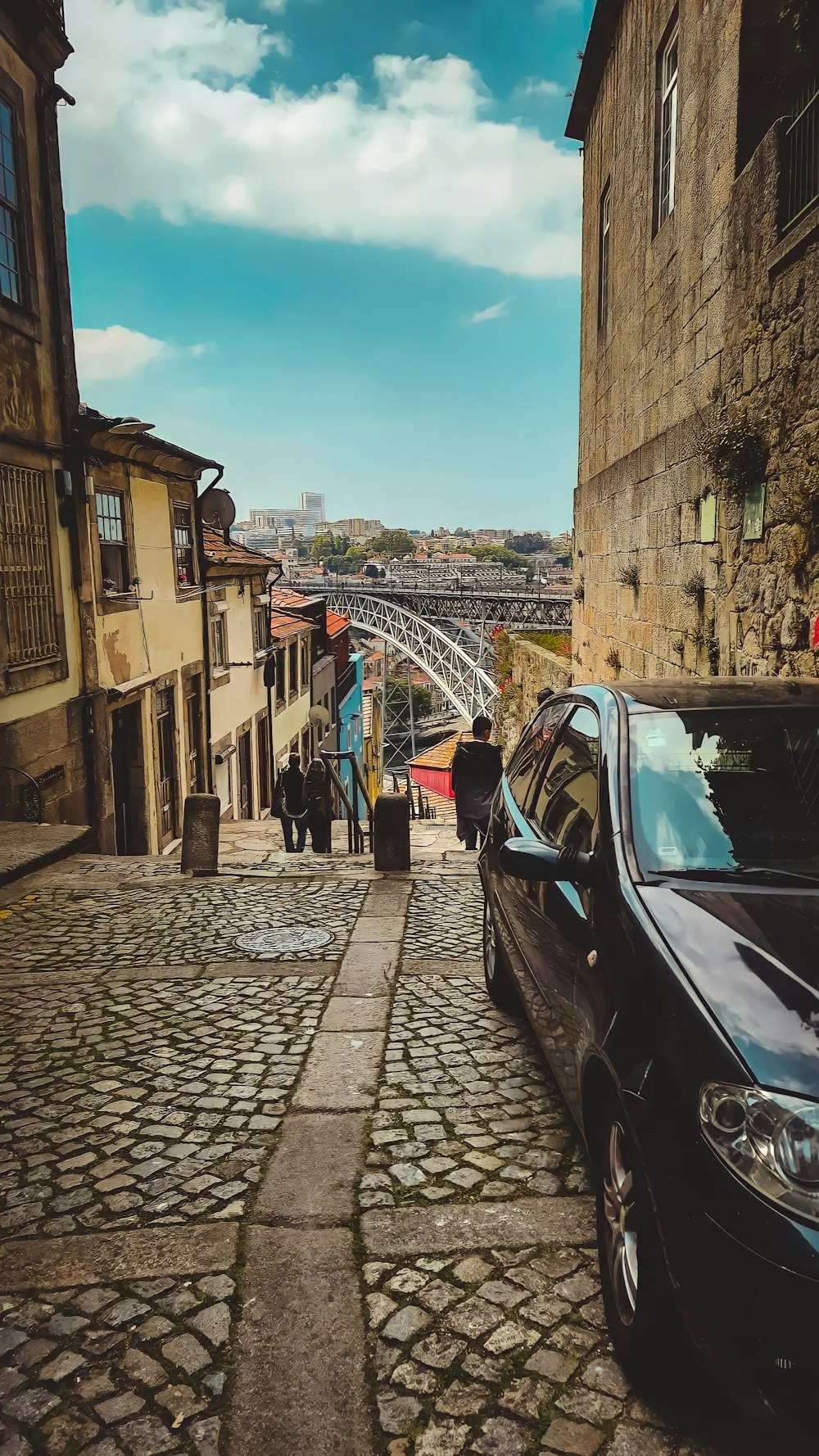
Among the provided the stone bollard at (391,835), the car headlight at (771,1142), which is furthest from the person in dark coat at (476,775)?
the car headlight at (771,1142)

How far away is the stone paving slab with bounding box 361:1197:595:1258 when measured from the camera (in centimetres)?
273

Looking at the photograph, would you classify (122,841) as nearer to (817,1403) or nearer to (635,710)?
(635,710)

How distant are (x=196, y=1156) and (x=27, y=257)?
9361mm

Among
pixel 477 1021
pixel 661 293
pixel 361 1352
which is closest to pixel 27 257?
pixel 661 293

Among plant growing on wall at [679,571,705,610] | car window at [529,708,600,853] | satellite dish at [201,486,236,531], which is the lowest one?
car window at [529,708,600,853]

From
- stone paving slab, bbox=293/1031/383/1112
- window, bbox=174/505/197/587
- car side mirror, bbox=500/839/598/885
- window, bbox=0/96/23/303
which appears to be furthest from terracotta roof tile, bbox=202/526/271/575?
car side mirror, bbox=500/839/598/885

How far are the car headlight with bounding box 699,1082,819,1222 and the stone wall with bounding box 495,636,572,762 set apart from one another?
10.8m

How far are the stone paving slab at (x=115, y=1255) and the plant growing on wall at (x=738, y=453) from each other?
15.4 ft

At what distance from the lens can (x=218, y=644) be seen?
17.2 meters

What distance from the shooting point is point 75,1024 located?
4.49 m

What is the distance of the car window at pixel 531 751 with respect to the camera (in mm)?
4042

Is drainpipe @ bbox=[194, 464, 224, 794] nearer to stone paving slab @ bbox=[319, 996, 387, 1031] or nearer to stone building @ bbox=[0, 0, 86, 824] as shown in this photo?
stone building @ bbox=[0, 0, 86, 824]

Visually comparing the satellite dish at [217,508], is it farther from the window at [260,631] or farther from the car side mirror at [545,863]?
the car side mirror at [545,863]

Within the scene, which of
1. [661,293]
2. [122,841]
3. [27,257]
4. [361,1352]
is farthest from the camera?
[122,841]
